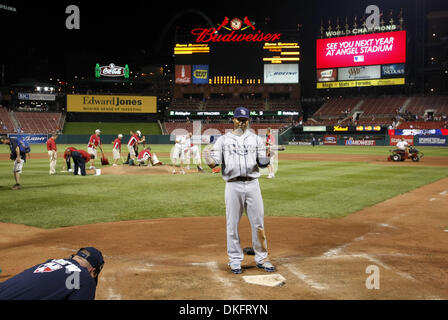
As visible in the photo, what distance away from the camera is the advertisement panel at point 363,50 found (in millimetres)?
62906

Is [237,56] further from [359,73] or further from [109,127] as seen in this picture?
[109,127]

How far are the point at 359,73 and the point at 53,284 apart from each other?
6930 centimetres

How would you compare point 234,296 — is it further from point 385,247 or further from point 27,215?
point 27,215

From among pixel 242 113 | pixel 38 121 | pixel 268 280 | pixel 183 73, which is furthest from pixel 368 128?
pixel 268 280

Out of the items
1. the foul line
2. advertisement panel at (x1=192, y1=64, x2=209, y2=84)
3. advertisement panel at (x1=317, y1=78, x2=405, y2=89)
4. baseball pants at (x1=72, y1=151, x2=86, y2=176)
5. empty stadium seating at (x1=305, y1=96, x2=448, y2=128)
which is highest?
advertisement panel at (x1=192, y1=64, x2=209, y2=84)

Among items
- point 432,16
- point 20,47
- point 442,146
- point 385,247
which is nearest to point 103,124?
point 20,47

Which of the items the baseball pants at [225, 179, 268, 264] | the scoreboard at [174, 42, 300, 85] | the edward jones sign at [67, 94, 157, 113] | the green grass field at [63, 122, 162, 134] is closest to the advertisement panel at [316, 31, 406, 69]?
the scoreboard at [174, 42, 300, 85]

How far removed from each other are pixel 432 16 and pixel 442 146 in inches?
1239

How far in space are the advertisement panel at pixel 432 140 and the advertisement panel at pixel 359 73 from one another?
1429cm

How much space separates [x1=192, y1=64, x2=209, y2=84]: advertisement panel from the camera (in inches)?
3063

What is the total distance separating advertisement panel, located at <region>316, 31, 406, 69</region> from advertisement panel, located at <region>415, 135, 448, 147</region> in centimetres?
1407

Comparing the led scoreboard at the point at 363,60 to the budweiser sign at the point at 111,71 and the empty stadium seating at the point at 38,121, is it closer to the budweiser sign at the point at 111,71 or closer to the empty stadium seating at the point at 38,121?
the budweiser sign at the point at 111,71

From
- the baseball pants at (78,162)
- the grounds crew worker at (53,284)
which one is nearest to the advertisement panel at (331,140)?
the baseball pants at (78,162)

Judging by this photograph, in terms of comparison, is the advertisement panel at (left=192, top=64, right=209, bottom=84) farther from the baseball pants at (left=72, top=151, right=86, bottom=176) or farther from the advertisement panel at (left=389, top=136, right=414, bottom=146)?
the baseball pants at (left=72, top=151, right=86, bottom=176)
